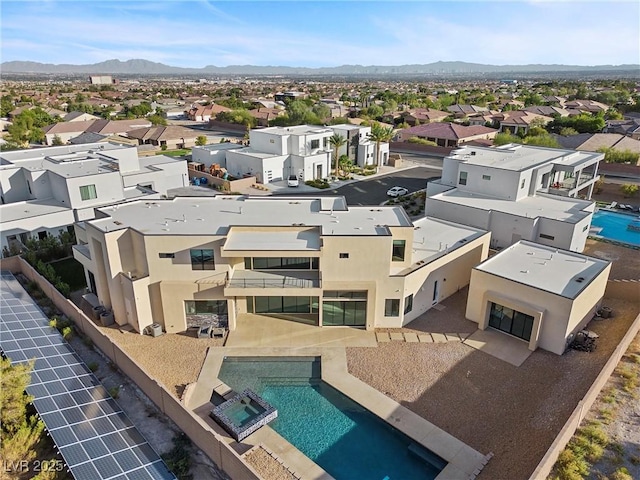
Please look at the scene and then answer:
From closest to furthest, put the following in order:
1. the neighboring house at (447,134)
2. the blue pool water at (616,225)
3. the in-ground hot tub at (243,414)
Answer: the in-ground hot tub at (243,414) < the blue pool water at (616,225) < the neighboring house at (447,134)

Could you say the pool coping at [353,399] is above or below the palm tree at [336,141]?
below

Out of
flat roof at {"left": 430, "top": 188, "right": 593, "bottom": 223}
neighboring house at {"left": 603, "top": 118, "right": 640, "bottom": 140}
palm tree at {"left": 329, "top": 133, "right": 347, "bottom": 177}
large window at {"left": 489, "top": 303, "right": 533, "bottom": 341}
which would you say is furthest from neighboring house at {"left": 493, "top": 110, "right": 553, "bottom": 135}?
large window at {"left": 489, "top": 303, "right": 533, "bottom": 341}

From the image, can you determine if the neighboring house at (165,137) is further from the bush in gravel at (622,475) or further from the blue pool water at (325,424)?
the bush in gravel at (622,475)

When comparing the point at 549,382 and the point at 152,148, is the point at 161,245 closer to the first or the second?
the point at 549,382

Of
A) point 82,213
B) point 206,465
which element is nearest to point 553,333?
point 206,465

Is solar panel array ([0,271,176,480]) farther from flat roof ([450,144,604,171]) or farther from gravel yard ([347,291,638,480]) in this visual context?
flat roof ([450,144,604,171])

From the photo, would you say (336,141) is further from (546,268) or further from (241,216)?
(546,268)

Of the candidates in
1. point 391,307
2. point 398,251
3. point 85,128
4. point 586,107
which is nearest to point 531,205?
point 398,251

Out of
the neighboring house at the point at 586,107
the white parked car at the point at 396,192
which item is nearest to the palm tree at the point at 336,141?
the white parked car at the point at 396,192

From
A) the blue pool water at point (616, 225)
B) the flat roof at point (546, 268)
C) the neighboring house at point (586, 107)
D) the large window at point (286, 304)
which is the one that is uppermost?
the neighboring house at point (586, 107)
